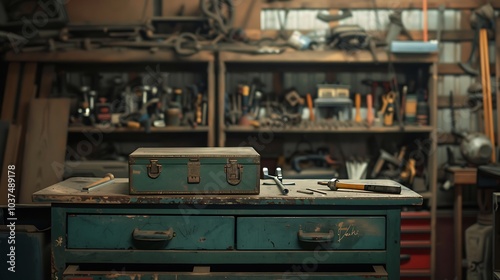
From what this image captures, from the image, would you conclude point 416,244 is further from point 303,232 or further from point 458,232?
point 303,232

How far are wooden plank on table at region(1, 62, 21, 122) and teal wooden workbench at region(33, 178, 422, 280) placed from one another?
1.82 meters

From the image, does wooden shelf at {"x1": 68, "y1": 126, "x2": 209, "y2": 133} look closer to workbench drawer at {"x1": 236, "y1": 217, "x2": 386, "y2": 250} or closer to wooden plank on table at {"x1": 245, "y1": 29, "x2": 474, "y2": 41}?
wooden plank on table at {"x1": 245, "y1": 29, "x2": 474, "y2": 41}

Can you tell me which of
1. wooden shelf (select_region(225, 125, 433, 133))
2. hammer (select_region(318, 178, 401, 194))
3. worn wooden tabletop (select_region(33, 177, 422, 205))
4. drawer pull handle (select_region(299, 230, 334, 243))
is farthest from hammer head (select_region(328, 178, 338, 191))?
wooden shelf (select_region(225, 125, 433, 133))

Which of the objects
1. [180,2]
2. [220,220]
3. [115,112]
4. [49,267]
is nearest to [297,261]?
[220,220]

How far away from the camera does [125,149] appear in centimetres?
389

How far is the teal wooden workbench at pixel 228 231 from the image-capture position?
6.45ft

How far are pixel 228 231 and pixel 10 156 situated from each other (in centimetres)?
202

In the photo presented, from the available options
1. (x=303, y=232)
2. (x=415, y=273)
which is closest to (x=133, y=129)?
(x=303, y=232)

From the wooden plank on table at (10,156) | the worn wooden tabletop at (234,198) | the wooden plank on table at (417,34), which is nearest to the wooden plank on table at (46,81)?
the wooden plank on table at (10,156)

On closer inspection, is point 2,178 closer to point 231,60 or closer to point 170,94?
point 170,94

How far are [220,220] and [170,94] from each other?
6.19 feet

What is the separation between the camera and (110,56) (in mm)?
3494

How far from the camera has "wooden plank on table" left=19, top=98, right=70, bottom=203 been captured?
132 inches

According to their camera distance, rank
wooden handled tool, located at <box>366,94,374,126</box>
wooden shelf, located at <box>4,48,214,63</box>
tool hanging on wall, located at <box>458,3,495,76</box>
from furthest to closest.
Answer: tool hanging on wall, located at <box>458,3,495,76</box>, wooden handled tool, located at <box>366,94,374,126</box>, wooden shelf, located at <box>4,48,214,63</box>
